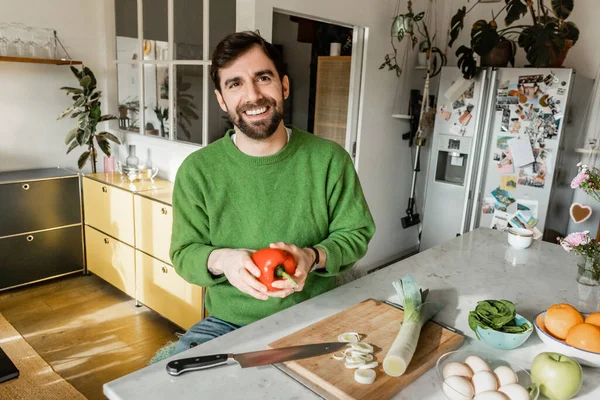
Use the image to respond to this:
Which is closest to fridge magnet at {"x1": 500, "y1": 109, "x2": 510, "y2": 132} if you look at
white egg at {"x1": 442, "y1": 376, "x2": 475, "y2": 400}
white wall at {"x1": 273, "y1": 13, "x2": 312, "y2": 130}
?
white wall at {"x1": 273, "y1": 13, "x2": 312, "y2": 130}

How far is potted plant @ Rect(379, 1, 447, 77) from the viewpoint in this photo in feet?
11.5

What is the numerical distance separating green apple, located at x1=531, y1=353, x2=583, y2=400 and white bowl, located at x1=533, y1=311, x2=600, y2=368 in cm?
12

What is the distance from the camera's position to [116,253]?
3246 mm

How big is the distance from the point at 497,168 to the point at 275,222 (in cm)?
253

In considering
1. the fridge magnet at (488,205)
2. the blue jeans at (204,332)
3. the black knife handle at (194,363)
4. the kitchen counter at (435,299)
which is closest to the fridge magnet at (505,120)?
the fridge magnet at (488,205)

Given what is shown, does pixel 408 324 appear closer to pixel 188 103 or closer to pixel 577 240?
pixel 577 240

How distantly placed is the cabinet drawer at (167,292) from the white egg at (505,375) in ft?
6.07

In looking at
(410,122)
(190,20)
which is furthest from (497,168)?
(190,20)

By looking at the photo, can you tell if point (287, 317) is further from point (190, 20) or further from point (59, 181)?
point (59, 181)

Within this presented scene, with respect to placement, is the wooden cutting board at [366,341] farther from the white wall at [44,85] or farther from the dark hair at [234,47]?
the white wall at [44,85]

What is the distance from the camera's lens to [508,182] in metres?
3.47

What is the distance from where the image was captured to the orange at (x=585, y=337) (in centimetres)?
102

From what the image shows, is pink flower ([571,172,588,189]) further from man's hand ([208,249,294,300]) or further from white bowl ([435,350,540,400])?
man's hand ([208,249,294,300])

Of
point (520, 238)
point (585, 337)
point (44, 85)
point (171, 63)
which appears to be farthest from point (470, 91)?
point (44, 85)
